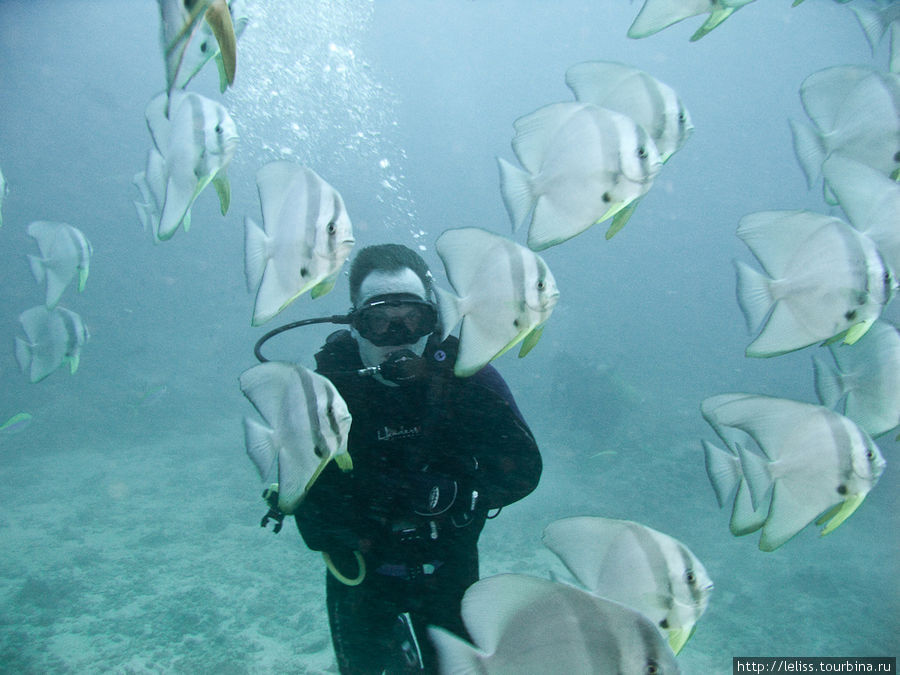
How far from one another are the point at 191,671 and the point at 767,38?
66.9m

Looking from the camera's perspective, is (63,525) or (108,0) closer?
(63,525)

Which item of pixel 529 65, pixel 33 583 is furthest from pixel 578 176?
pixel 529 65

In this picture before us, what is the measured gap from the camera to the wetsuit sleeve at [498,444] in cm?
254

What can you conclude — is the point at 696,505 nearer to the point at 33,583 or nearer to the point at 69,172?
the point at 33,583

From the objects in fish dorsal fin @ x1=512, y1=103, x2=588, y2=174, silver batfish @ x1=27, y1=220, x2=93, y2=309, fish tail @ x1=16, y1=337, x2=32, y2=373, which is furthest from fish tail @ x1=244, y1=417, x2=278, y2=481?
fish tail @ x1=16, y1=337, x2=32, y2=373

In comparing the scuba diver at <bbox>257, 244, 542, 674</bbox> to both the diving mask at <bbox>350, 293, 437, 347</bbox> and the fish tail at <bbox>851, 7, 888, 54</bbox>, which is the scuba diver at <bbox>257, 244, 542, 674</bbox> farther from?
the fish tail at <bbox>851, 7, 888, 54</bbox>

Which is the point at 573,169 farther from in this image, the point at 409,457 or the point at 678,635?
the point at 409,457

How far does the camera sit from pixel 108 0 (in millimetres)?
43125

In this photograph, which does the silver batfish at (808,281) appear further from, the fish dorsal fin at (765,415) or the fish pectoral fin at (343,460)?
the fish pectoral fin at (343,460)

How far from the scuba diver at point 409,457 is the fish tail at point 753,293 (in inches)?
49.5

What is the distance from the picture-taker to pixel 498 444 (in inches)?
103

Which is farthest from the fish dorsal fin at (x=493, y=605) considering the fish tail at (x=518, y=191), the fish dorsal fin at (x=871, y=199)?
the fish dorsal fin at (x=871, y=199)

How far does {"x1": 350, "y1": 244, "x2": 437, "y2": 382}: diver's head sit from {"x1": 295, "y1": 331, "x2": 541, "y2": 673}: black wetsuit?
144 millimetres

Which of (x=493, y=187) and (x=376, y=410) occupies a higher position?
(x=493, y=187)
